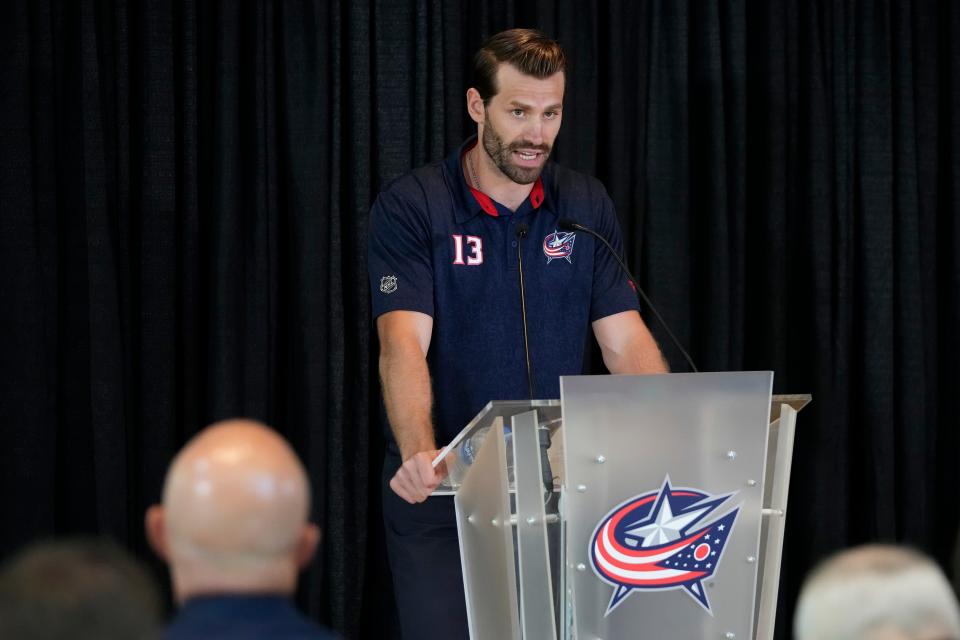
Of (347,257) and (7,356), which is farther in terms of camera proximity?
(347,257)

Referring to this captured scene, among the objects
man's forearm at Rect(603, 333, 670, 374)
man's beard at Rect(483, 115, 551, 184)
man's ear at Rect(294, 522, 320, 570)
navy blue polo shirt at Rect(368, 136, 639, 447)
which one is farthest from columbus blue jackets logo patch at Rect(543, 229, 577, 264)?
man's ear at Rect(294, 522, 320, 570)

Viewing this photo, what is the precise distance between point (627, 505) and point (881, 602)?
1149mm

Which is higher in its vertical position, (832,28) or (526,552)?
(832,28)

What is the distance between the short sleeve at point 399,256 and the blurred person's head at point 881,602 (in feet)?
6.11

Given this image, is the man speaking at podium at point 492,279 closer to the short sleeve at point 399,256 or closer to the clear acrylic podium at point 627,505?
the short sleeve at point 399,256

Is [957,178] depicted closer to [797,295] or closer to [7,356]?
[797,295]

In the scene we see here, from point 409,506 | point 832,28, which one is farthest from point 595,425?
point 832,28

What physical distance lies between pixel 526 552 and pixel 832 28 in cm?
246

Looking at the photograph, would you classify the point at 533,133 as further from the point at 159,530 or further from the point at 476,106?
the point at 159,530

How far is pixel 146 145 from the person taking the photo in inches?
138

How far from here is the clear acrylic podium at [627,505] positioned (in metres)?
2.16

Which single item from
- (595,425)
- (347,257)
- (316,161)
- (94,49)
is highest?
(94,49)

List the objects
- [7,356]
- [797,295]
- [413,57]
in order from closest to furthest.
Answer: [7,356] → [413,57] → [797,295]

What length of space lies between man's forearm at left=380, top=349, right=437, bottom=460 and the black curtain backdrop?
893 millimetres
